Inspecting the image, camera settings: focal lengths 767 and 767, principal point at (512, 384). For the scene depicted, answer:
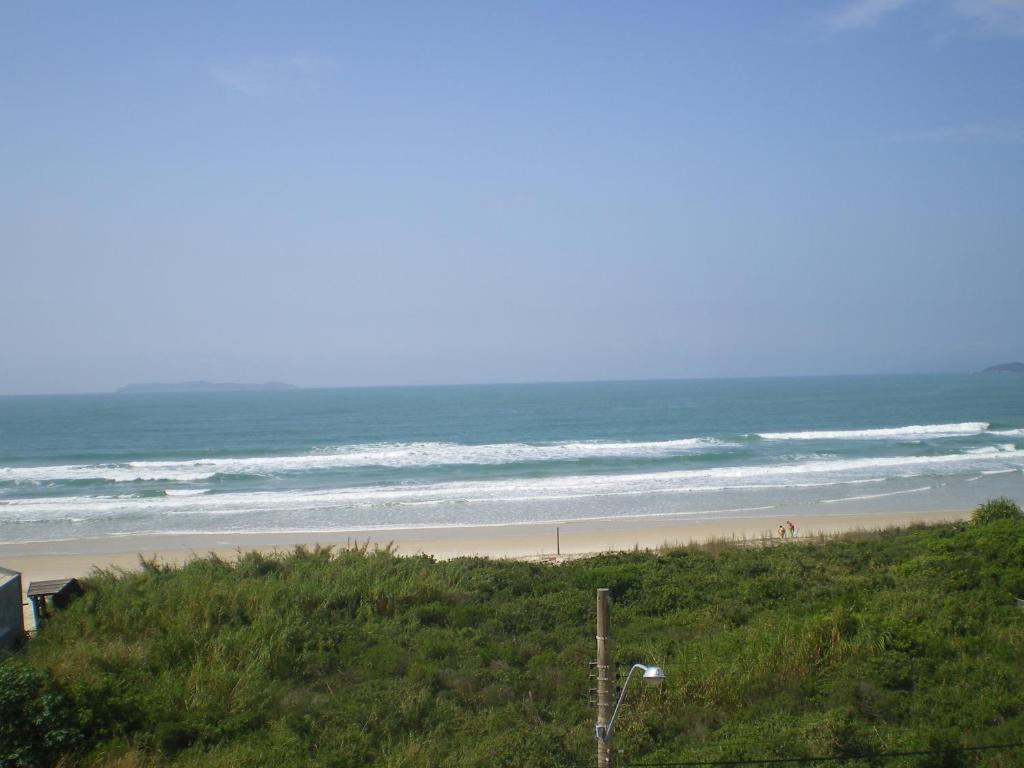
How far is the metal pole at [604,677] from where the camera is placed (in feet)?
23.9

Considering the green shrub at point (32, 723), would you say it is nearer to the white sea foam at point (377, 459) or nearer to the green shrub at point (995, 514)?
the green shrub at point (995, 514)

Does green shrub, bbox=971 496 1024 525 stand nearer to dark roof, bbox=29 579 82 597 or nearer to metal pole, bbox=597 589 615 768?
metal pole, bbox=597 589 615 768

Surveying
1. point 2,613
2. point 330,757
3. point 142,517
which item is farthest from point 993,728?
point 142,517

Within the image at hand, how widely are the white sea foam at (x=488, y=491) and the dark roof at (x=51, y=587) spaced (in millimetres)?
17894

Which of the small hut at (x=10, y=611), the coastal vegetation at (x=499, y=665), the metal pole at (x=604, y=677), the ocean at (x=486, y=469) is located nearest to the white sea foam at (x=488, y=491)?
the ocean at (x=486, y=469)

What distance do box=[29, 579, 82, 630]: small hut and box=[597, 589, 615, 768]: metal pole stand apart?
9881mm

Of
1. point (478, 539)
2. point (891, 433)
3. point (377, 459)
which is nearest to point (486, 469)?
point (377, 459)

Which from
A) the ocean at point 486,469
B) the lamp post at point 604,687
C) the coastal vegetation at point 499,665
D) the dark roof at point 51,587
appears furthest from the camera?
the ocean at point 486,469

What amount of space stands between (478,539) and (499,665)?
15479mm

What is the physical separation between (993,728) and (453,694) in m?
6.64

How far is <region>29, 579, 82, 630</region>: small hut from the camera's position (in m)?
12.9

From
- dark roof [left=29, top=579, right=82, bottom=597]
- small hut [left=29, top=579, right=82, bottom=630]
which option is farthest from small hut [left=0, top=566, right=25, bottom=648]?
dark roof [left=29, top=579, right=82, bottom=597]

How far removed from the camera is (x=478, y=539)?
88.3 ft

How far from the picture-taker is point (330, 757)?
8453 millimetres
